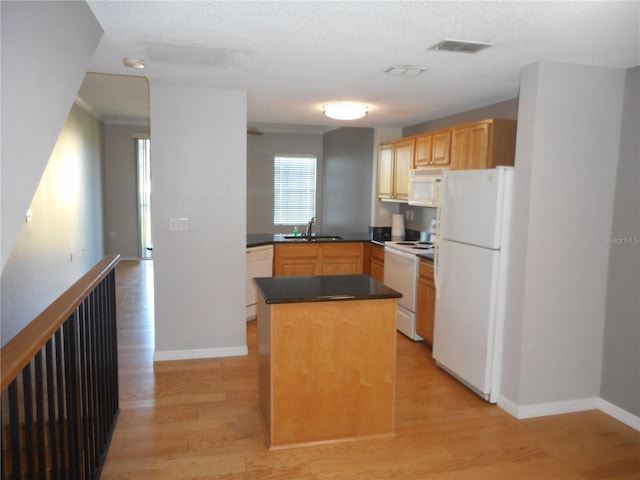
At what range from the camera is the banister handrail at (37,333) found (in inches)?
51.4

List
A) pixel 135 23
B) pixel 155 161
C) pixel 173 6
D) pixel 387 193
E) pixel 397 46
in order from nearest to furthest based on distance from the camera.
Answer: pixel 173 6
pixel 135 23
pixel 397 46
pixel 155 161
pixel 387 193

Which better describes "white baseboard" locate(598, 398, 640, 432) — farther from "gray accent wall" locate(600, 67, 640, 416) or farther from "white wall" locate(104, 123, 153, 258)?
"white wall" locate(104, 123, 153, 258)

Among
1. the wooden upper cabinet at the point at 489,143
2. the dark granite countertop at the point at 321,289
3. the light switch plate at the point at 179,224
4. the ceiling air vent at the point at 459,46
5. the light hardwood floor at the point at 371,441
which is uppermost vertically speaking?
the ceiling air vent at the point at 459,46

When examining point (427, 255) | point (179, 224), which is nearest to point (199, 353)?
point (179, 224)

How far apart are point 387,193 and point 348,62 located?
115 inches

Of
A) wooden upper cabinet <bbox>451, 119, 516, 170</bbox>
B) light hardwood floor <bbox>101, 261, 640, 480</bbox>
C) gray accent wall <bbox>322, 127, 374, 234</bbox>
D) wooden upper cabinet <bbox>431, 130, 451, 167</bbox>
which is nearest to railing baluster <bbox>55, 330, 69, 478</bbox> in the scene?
light hardwood floor <bbox>101, 261, 640, 480</bbox>

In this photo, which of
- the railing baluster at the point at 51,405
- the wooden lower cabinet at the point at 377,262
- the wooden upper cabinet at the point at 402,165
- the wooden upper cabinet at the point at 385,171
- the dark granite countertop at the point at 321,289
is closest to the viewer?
the railing baluster at the point at 51,405

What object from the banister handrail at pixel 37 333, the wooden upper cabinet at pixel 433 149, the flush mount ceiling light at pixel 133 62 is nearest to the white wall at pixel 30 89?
the banister handrail at pixel 37 333

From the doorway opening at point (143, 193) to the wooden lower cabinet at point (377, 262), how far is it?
493cm

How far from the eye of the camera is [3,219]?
1.42m

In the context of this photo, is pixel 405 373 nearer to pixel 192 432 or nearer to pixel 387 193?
pixel 192 432

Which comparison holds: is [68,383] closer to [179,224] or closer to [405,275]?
[179,224]

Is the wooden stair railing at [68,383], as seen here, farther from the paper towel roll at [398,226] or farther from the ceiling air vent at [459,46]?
the paper towel roll at [398,226]

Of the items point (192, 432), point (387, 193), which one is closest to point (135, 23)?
point (192, 432)
